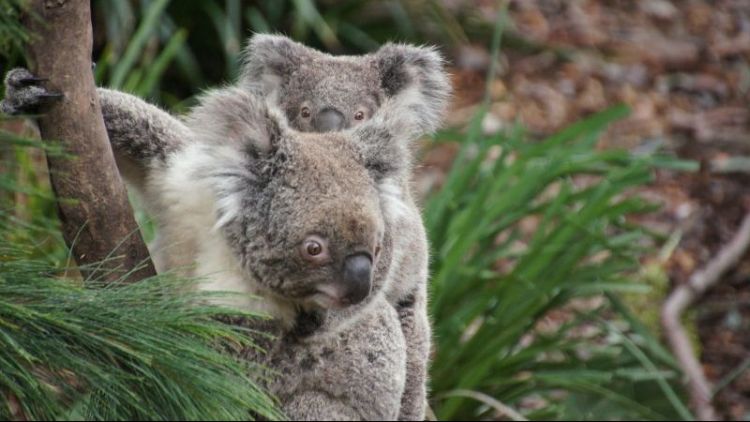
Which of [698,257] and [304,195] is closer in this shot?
[304,195]

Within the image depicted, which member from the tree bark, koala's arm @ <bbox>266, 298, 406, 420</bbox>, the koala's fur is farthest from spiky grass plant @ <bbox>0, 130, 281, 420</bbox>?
koala's arm @ <bbox>266, 298, 406, 420</bbox>

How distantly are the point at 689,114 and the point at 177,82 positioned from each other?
3.64m

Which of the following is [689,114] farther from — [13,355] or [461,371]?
[13,355]

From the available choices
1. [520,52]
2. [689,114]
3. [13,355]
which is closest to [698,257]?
[689,114]

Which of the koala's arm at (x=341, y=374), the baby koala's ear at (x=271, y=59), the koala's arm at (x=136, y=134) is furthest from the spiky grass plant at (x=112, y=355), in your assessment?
the baby koala's ear at (x=271, y=59)

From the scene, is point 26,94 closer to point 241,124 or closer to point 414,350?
point 241,124

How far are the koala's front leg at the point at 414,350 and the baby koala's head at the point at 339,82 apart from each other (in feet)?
2.04

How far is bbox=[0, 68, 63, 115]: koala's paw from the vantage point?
2.74m

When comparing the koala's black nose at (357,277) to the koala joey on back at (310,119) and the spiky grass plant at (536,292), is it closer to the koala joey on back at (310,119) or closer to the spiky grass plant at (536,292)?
the koala joey on back at (310,119)

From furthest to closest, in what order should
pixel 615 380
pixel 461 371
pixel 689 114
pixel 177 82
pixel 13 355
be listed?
pixel 689 114
pixel 177 82
pixel 615 380
pixel 461 371
pixel 13 355

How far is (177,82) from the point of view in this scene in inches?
292

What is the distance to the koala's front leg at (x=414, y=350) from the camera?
12.1 ft

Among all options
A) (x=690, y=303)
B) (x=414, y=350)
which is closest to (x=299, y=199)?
(x=414, y=350)

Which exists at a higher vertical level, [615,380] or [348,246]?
[348,246]
